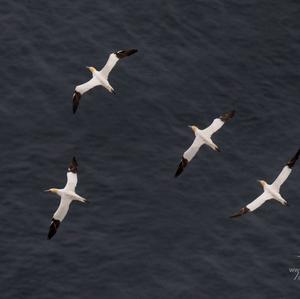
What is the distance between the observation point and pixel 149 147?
4621 inches

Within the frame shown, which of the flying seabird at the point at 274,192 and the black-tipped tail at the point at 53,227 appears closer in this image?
the black-tipped tail at the point at 53,227

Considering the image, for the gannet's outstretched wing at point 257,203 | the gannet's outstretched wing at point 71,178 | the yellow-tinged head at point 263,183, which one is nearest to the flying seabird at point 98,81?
the gannet's outstretched wing at point 71,178

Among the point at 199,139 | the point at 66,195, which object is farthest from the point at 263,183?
the point at 66,195

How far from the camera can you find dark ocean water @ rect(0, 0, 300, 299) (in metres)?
108

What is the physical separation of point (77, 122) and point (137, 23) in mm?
14762

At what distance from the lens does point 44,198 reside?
112625 mm

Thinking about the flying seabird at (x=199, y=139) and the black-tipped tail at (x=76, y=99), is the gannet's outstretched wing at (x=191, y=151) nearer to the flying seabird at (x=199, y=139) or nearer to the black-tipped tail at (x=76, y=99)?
the flying seabird at (x=199, y=139)

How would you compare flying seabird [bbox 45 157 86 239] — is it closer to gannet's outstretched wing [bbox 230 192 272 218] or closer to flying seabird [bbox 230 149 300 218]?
gannet's outstretched wing [bbox 230 192 272 218]

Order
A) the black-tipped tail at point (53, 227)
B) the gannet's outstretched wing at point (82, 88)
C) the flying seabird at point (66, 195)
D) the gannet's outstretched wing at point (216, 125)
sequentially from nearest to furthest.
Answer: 1. the black-tipped tail at point (53, 227)
2. the flying seabird at point (66, 195)
3. the gannet's outstretched wing at point (216, 125)
4. the gannet's outstretched wing at point (82, 88)

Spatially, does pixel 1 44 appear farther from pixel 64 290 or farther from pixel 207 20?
pixel 64 290

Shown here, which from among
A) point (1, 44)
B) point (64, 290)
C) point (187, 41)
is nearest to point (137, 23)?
point (187, 41)

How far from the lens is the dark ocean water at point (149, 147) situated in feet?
353

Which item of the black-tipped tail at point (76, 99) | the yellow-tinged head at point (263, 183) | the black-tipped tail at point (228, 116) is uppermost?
the black-tipped tail at point (76, 99)

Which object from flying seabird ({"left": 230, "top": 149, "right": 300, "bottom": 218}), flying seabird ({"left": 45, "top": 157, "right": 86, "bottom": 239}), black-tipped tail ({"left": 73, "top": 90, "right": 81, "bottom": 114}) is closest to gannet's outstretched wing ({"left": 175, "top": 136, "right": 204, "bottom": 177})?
flying seabird ({"left": 230, "top": 149, "right": 300, "bottom": 218})
